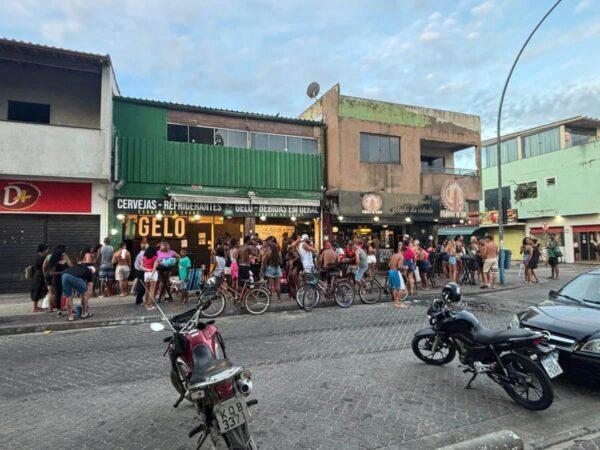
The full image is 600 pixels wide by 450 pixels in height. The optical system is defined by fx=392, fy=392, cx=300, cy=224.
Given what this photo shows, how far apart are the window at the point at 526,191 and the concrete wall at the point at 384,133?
16.8 metres

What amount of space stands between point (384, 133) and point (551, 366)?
50.9 feet

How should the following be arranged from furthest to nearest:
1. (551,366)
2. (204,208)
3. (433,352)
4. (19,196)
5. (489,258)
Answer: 1. (204,208)
2. (489,258)
3. (19,196)
4. (433,352)
5. (551,366)

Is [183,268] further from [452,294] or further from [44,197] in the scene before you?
[452,294]

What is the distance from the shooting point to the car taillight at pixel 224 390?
3.08 meters

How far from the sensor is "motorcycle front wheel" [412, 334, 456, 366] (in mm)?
5738

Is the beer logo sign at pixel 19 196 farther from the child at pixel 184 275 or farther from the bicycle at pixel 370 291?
the bicycle at pixel 370 291

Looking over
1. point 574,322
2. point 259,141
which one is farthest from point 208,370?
point 259,141

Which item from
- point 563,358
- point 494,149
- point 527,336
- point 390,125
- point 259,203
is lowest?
point 563,358

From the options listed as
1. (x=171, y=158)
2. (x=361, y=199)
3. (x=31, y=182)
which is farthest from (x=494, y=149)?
Answer: (x=31, y=182)

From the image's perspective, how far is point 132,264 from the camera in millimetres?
14781

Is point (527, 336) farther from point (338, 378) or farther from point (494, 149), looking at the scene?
point (494, 149)

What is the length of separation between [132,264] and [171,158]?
14.0ft

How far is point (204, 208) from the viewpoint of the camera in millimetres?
15164

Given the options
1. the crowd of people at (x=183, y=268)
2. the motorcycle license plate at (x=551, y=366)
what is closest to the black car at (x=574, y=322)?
the motorcycle license plate at (x=551, y=366)
